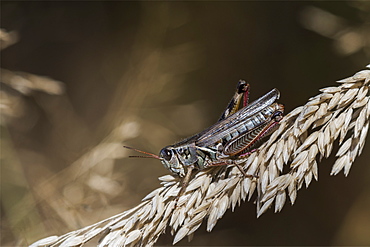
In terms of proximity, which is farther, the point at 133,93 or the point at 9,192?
the point at 133,93

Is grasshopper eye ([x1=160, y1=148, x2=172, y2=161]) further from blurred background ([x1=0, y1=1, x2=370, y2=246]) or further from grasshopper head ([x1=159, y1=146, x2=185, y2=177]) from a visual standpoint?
blurred background ([x1=0, y1=1, x2=370, y2=246])

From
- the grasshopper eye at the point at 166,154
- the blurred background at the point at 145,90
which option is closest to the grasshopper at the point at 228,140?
the grasshopper eye at the point at 166,154

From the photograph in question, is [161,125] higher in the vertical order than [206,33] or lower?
lower

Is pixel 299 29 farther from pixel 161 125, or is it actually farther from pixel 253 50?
pixel 161 125

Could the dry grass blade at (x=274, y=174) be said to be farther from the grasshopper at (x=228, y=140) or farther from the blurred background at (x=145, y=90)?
the blurred background at (x=145, y=90)

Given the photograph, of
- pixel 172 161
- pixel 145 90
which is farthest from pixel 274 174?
pixel 145 90

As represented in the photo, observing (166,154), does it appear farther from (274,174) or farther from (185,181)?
(274,174)

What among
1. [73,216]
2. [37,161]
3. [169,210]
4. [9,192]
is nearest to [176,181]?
[169,210]
